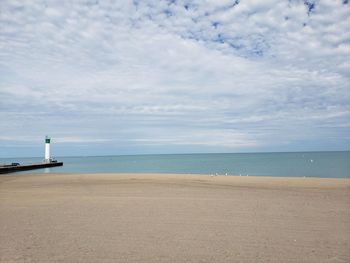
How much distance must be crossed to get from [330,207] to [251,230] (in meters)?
4.79

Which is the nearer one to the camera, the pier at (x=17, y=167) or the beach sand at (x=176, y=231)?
the beach sand at (x=176, y=231)

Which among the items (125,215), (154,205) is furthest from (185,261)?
(154,205)

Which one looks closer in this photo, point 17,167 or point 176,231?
point 176,231

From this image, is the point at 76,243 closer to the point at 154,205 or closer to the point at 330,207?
the point at 154,205

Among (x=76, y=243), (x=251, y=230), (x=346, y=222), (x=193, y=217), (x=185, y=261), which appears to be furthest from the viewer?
(x=193, y=217)

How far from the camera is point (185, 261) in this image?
18.6 feet

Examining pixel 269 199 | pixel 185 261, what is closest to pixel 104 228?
pixel 185 261

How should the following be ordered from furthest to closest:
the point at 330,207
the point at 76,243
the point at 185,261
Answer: the point at 330,207, the point at 76,243, the point at 185,261

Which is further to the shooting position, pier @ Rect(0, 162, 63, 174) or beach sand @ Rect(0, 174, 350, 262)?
pier @ Rect(0, 162, 63, 174)

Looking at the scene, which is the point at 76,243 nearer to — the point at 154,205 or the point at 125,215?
the point at 125,215

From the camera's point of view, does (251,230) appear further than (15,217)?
No

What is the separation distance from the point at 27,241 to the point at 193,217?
4.50 metres

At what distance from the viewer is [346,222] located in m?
8.70

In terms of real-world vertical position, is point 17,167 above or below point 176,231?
above
